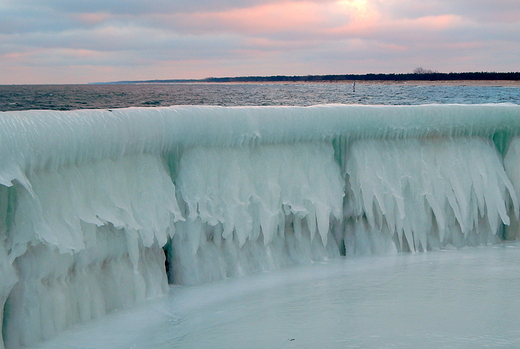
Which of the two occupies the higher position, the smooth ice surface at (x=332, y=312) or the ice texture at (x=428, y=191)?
the ice texture at (x=428, y=191)

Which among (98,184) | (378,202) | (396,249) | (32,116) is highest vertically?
(32,116)

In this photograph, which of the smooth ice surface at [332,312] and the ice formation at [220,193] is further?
the ice formation at [220,193]

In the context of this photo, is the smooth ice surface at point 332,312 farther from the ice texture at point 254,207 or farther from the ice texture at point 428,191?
the ice texture at point 428,191

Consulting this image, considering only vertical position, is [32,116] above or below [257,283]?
above

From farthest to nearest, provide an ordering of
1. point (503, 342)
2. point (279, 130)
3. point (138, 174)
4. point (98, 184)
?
point (279, 130) < point (138, 174) < point (98, 184) < point (503, 342)

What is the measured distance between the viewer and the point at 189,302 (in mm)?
4863

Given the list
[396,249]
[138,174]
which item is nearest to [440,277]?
[396,249]

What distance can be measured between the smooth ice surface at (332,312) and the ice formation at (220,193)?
30cm

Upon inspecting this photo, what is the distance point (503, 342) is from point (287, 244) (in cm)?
273

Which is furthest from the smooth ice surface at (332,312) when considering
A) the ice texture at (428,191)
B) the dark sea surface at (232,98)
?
the dark sea surface at (232,98)

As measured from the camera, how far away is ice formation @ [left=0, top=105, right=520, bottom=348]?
4.14 meters

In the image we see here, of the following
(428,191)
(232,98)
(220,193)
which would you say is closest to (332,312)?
(220,193)

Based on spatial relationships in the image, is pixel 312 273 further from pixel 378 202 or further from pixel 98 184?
pixel 98 184

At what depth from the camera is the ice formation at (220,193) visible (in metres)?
4.14
